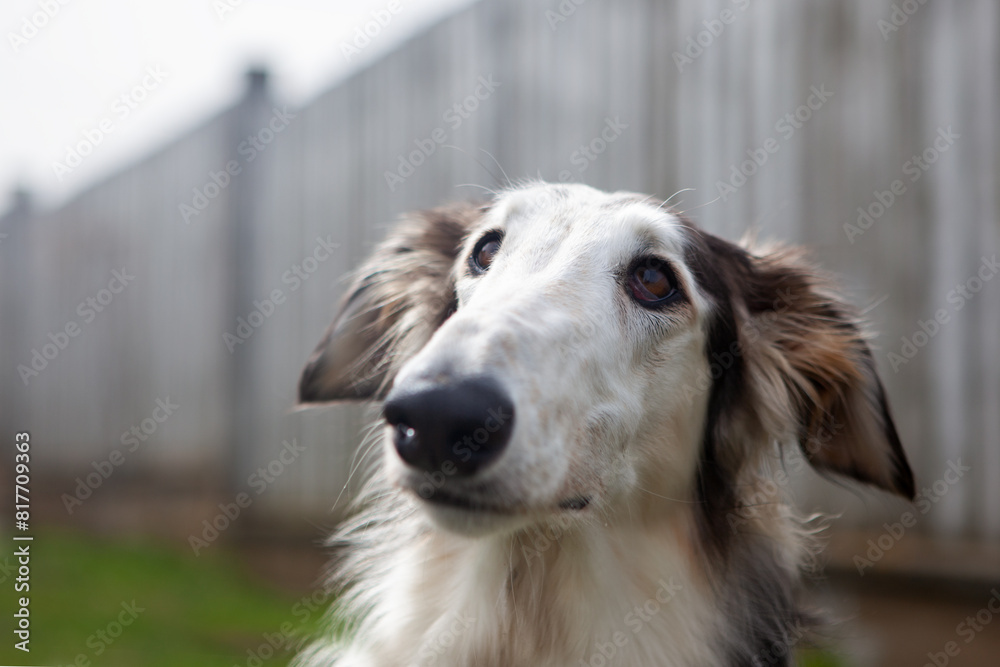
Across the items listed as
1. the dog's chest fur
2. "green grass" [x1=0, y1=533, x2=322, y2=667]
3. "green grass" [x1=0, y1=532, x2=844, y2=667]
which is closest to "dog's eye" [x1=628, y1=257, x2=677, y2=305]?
the dog's chest fur

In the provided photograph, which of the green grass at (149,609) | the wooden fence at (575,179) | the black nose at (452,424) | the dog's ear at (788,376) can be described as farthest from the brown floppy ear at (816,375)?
the green grass at (149,609)

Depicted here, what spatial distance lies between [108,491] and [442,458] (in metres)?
7.72

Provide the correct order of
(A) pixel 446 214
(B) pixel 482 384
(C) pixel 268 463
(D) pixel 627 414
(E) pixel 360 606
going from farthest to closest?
(C) pixel 268 463, (A) pixel 446 214, (E) pixel 360 606, (D) pixel 627 414, (B) pixel 482 384

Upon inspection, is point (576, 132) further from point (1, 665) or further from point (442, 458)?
point (1, 665)

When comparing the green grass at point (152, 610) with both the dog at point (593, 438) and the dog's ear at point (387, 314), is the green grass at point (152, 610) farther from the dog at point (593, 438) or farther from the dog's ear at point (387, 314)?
the dog's ear at point (387, 314)

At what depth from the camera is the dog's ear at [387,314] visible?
9.30 feet

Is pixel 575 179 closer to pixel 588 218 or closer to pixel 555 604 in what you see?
pixel 588 218

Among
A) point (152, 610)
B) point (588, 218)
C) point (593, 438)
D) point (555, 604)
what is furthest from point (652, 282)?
point (152, 610)

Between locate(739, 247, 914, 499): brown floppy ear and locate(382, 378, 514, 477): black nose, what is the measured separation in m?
1.28

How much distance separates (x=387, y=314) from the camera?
2965mm

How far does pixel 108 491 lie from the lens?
26.6 ft

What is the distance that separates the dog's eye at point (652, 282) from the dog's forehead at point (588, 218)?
6cm

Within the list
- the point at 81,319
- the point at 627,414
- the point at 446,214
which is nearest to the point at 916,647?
the point at 627,414

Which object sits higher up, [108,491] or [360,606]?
[360,606]
